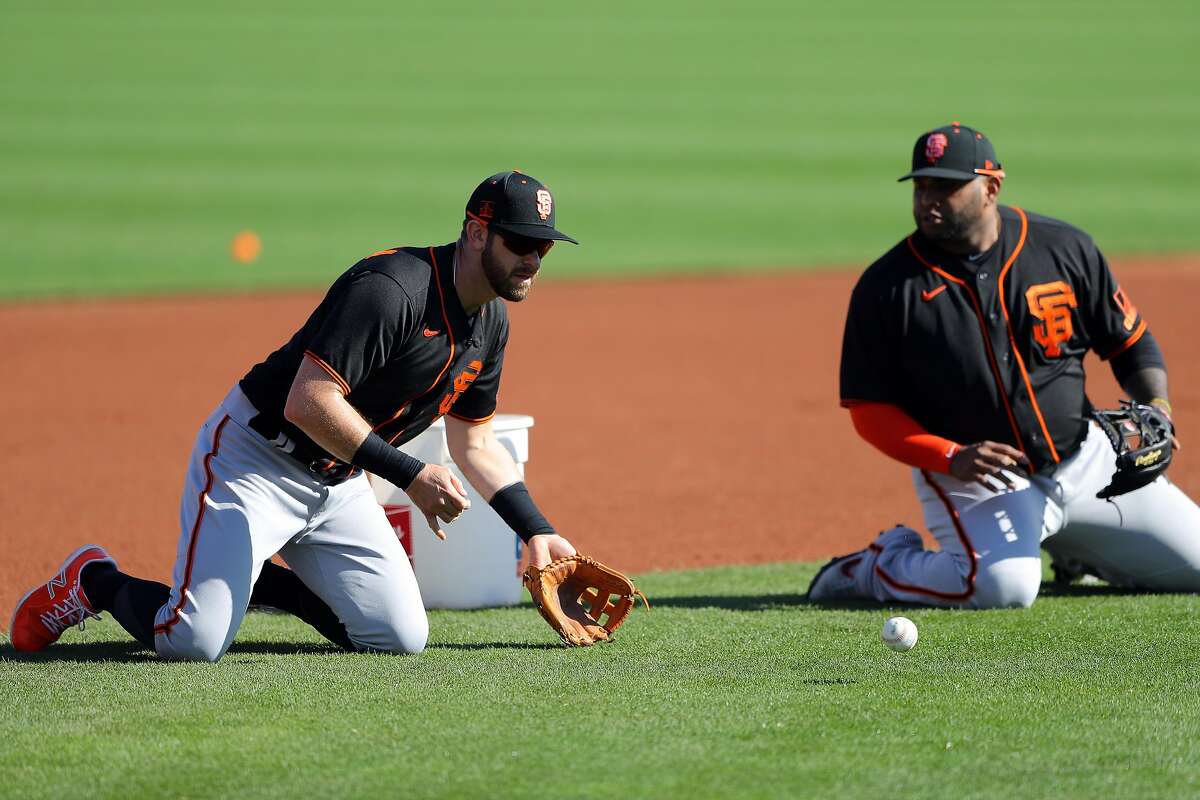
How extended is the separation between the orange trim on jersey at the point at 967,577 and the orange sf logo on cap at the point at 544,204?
193 centimetres

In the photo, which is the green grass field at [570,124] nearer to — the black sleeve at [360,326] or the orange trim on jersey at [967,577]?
the orange trim on jersey at [967,577]

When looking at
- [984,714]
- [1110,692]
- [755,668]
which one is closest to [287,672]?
[755,668]

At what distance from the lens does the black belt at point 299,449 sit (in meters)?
4.87

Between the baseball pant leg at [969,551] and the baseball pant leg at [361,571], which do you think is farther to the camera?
the baseball pant leg at [969,551]

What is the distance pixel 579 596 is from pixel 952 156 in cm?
204

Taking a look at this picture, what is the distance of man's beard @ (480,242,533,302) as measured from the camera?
463 cm

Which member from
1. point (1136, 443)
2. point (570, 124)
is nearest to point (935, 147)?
point (1136, 443)

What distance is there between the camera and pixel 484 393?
5082 mm

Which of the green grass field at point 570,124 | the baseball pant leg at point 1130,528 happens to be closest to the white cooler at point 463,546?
the baseball pant leg at point 1130,528

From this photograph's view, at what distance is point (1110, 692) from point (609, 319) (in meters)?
9.87

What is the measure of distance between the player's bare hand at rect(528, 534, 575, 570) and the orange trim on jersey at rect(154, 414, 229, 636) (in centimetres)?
104

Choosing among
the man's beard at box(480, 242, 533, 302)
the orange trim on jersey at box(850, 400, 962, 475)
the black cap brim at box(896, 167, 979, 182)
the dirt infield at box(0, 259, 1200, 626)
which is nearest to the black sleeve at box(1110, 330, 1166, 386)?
the orange trim on jersey at box(850, 400, 962, 475)

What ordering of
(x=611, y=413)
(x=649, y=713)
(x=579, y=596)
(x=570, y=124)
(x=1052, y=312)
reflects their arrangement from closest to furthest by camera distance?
(x=649, y=713), (x=579, y=596), (x=1052, y=312), (x=611, y=413), (x=570, y=124)

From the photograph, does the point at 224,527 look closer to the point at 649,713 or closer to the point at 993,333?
the point at 649,713
